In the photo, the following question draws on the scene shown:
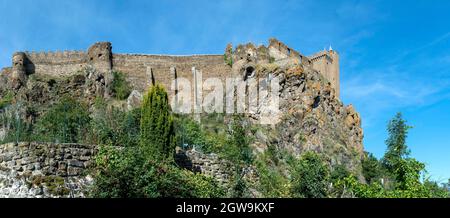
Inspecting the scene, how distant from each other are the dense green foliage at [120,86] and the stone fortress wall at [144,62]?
0.61 meters

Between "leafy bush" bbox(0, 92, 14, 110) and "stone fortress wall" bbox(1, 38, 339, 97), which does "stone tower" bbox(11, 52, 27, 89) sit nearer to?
"stone fortress wall" bbox(1, 38, 339, 97)

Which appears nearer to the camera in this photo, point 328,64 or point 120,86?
point 120,86

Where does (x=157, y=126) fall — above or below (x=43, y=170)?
above

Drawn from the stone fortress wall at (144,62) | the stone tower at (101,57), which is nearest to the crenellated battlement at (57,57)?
the stone fortress wall at (144,62)

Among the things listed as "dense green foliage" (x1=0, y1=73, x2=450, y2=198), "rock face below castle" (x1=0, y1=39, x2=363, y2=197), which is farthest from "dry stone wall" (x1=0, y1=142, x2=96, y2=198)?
"rock face below castle" (x1=0, y1=39, x2=363, y2=197)

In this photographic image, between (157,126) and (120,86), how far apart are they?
26.6m

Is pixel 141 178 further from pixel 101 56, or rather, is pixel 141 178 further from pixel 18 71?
pixel 18 71

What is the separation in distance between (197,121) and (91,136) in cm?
2382

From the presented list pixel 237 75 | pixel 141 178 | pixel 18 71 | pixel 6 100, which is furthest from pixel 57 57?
pixel 141 178

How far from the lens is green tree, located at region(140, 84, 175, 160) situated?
1235 centimetres

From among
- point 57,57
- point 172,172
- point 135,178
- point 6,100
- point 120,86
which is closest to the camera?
point 135,178

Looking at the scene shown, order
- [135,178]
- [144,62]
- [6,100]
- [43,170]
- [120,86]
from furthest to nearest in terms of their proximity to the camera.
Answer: [144,62]
[120,86]
[6,100]
[43,170]
[135,178]

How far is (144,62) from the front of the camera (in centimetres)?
4225
